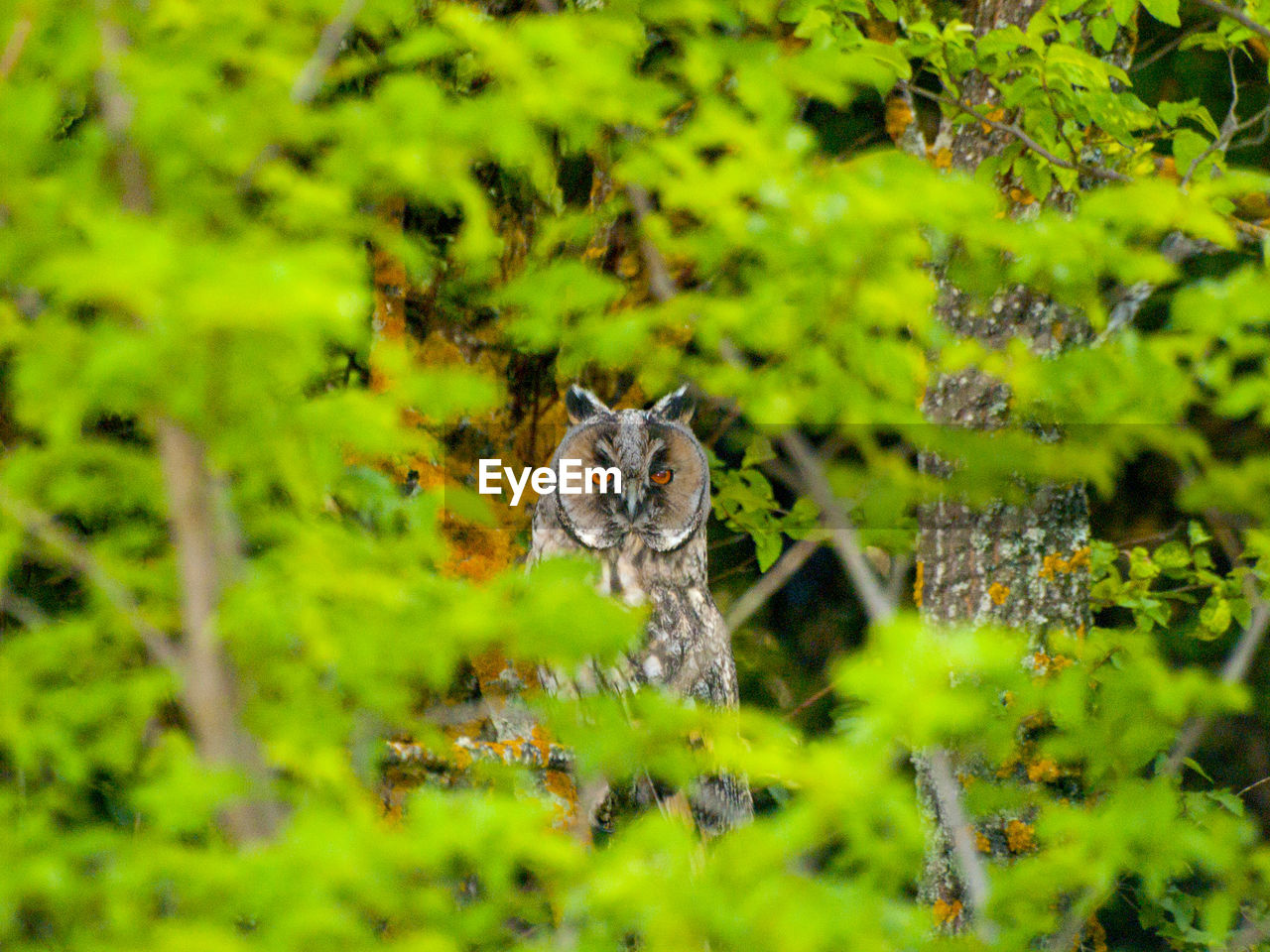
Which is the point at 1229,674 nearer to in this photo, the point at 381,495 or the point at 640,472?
the point at 381,495

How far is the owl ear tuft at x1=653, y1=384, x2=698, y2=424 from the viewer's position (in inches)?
106

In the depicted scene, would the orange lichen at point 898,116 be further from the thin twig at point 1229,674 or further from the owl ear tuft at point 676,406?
the thin twig at point 1229,674

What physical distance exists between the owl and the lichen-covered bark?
59cm

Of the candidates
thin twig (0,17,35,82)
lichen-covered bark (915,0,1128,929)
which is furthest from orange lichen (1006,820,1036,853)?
thin twig (0,17,35,82)

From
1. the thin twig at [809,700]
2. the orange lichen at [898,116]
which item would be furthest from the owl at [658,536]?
the orange lichen at [898,116]

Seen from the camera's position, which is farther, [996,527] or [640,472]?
[640,472]

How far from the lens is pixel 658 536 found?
2816 mm

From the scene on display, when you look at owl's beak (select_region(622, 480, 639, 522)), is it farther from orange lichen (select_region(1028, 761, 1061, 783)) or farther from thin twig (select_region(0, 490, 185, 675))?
thin twig (select_region(0, 490, 185, 675))

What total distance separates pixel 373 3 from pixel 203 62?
10.8 inches

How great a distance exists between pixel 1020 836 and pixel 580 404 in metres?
1.46

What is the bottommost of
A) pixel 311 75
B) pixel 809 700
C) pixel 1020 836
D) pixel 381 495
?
pixel 809 700

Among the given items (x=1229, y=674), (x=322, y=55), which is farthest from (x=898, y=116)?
(x=322, y=55)

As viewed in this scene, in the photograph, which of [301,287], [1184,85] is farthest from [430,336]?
[1184,85]

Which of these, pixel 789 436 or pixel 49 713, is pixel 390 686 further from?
pixel 789 436
